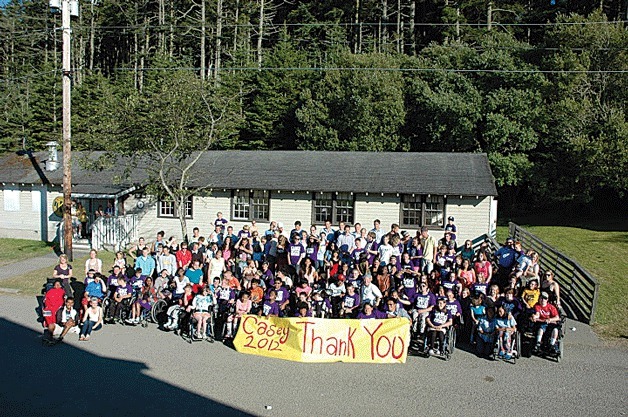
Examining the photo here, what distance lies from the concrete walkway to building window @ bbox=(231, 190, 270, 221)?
271 inches

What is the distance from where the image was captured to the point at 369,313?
1105cm

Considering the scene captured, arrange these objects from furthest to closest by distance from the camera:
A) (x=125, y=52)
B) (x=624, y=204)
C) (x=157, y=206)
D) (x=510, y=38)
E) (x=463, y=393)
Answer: (x=125, y=52), (x=510, y=38), (x=624, y=204), (x=157, y=206), (x=463, y=393)

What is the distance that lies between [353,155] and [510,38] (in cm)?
1768

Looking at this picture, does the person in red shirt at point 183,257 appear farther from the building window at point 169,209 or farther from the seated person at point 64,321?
the building window at point 169,209

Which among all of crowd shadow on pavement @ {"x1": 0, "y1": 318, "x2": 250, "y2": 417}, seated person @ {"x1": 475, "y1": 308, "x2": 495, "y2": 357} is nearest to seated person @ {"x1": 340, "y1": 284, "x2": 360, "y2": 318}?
seated person @ {"x1": 475, "y1": 308, "x2": 495, "y2": 357}

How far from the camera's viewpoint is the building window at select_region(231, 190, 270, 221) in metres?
21.7

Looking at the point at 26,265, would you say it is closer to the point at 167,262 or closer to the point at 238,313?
the point at 167,262

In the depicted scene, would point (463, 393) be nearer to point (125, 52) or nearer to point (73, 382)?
point (73, 382)

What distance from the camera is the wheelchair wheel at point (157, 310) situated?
42.0 feet


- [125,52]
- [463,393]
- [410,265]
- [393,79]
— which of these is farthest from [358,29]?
[463,393]

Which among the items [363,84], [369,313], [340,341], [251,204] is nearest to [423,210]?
[251,204]

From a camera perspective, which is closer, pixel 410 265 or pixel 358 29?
pixel 410 265

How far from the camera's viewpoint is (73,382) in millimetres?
9367

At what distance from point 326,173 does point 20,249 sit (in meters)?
12.6
